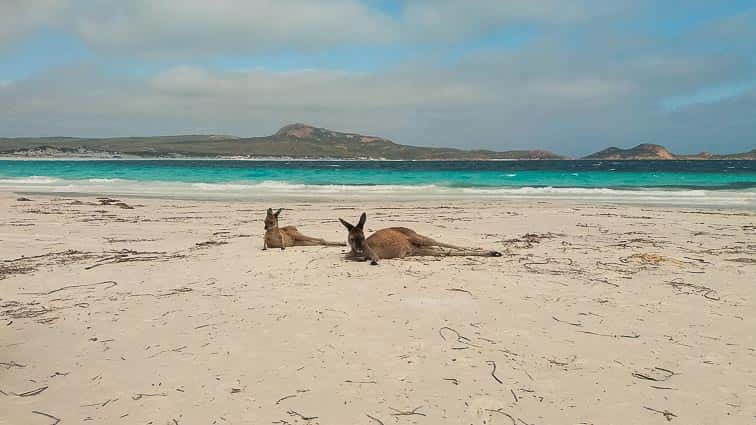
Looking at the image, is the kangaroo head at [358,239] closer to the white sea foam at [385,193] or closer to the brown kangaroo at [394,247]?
the brown kangaroo at [394,247]

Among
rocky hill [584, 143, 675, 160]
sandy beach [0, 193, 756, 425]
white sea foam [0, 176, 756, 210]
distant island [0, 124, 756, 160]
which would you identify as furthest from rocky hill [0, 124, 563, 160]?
sandy beach [0, 193, 756, 425]

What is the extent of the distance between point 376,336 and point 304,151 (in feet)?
403

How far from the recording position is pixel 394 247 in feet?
27.8

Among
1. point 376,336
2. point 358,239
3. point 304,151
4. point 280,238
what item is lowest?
point 376,336

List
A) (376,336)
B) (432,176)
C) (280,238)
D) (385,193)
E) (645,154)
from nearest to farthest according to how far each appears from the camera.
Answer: (376,336) → (280,238) → (385,193) → (432,176) → (645,154)

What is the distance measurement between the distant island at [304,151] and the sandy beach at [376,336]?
344 feet

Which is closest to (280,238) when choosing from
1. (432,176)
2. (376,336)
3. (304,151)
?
(376,336)

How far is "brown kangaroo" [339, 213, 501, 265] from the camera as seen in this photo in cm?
830

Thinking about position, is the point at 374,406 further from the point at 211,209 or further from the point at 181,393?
the point at 211,209

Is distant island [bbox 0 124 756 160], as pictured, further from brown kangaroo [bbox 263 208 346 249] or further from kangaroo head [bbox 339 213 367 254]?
kangaroo head [bbox 339 213 367 254]

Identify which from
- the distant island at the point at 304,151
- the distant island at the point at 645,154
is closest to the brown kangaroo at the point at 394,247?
the distant island at the point at 304,151

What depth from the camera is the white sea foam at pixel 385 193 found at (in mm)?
23786

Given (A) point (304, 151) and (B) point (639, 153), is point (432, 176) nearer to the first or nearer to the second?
(A) point (304, 151)

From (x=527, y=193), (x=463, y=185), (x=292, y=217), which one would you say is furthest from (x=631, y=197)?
(x=292, y=217)
